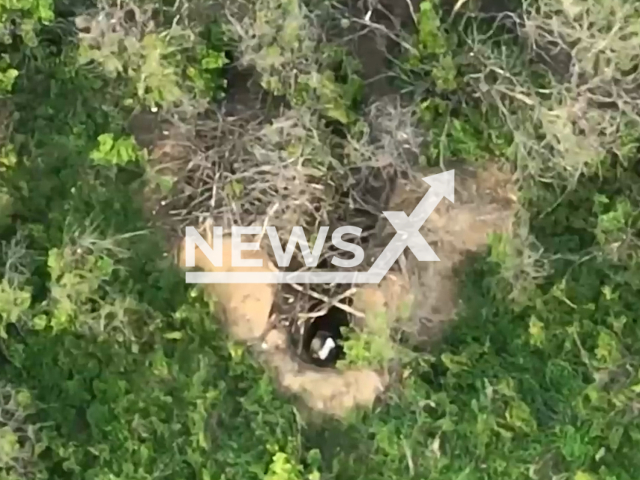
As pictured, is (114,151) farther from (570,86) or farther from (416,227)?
(570,86)

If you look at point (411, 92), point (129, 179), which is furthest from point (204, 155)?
point (411, 92)

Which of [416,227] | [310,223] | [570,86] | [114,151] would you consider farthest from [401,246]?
[114,151]

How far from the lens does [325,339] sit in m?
1.83

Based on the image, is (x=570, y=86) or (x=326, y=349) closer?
Result: (x=570, y=86)

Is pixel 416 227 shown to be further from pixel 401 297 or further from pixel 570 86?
pixel 570 86

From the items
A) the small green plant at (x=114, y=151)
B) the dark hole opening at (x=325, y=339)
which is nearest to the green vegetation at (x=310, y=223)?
the small green plant at (x=114, y=151)

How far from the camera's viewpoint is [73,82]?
5.86 feet

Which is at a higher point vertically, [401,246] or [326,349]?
[401,246]

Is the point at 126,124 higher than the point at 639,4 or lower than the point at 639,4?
lower

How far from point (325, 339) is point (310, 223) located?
27 centimetres

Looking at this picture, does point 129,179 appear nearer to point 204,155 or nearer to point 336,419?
point 204,155

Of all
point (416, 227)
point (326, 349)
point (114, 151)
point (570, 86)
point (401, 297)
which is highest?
point (570, 86)

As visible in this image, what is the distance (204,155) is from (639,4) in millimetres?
969

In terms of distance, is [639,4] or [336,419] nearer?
[639,4]
